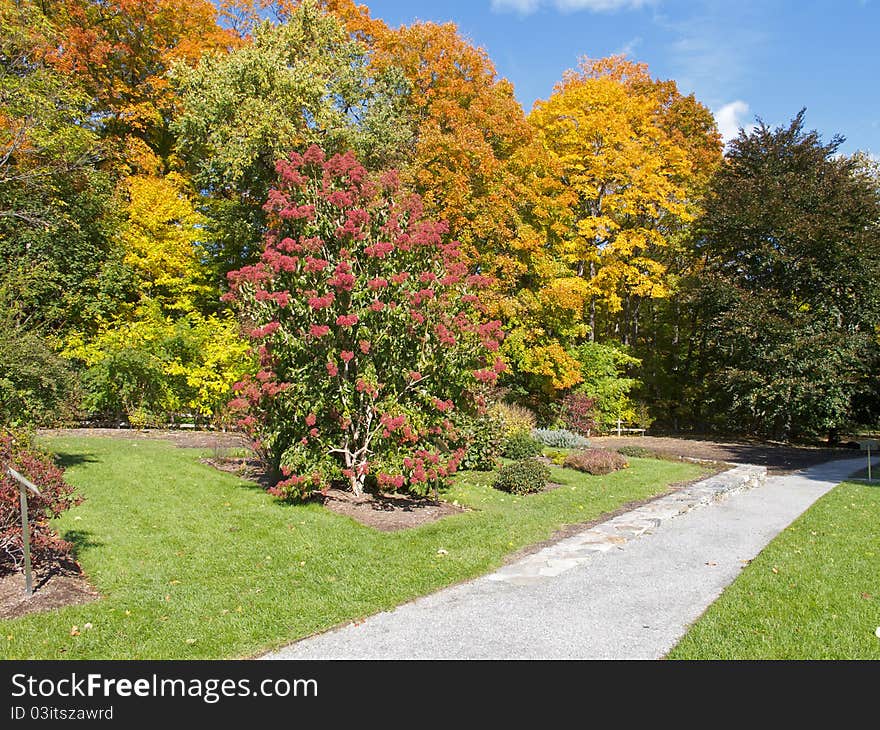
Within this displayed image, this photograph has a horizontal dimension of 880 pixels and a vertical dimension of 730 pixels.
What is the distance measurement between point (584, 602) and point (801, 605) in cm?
194

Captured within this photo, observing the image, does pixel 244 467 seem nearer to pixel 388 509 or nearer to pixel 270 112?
pixel 388 509

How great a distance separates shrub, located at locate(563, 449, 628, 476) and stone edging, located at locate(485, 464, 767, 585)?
192cm

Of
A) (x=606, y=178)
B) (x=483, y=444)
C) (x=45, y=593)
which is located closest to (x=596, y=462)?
(x=483, y=444)

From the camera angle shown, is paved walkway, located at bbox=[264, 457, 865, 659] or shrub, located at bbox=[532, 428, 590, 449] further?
shrub, located at bbox=[532, 428, 590, 449]

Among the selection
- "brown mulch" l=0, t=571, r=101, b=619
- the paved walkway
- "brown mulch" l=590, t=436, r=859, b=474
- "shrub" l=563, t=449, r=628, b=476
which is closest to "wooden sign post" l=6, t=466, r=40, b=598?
"brown mulch" l=0, t=571, r=101, b=619

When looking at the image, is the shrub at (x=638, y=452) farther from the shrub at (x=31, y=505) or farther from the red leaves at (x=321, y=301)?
the shrub at (x=31, y=505)

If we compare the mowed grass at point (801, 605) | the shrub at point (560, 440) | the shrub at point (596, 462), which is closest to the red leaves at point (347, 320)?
the mowed grass at point (801, 605)

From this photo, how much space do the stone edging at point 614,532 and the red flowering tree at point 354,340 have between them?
2379 mm

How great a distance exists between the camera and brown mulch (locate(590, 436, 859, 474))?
17.2 m

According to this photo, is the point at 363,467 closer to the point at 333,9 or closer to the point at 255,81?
the point at 255,81

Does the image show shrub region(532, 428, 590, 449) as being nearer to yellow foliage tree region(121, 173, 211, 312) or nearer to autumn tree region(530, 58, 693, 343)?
autumn tree region(530, 58, 693, 343)

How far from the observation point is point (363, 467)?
9.09 metres

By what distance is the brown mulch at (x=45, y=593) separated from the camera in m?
5.22

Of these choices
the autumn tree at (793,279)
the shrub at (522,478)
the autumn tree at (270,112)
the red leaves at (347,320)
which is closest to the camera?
the red leaves at (347,320)
